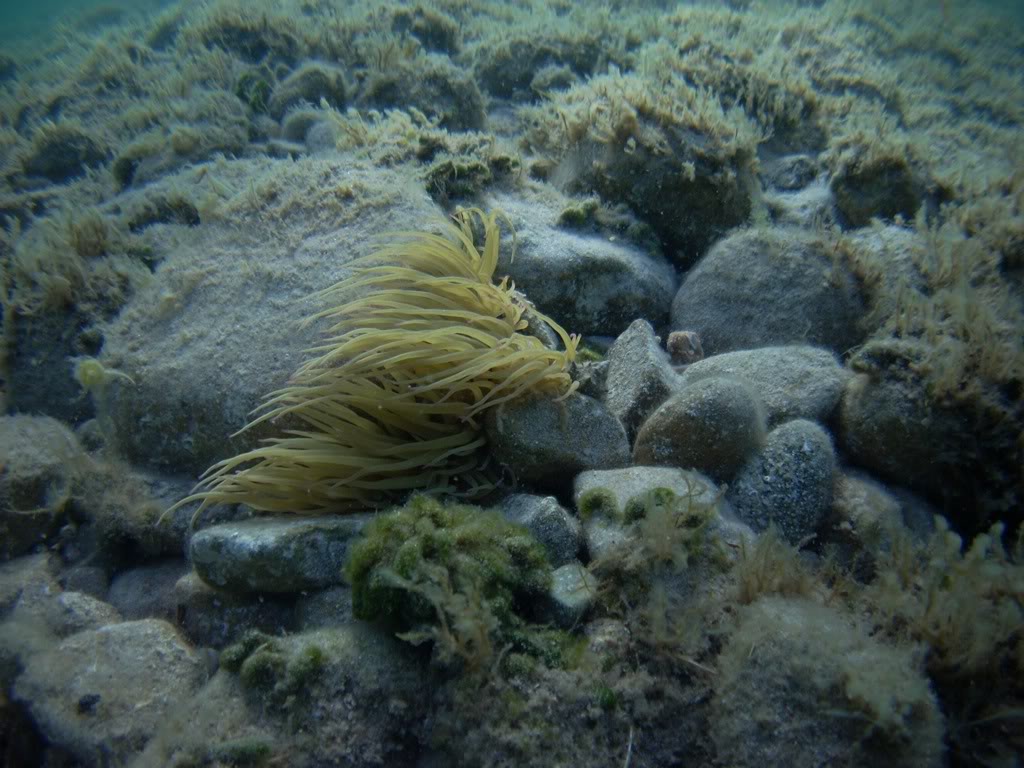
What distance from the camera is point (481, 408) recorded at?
309 cm

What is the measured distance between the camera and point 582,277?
4312 mm

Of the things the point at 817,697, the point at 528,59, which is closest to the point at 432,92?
the point at 528,59

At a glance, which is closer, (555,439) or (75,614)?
(555,439)

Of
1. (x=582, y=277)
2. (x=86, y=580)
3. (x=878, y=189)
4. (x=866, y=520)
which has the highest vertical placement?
(x=878, y=189)

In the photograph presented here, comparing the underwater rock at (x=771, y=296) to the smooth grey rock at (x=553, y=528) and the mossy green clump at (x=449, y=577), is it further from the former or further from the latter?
the mossy green clump at (x=449, y=577)

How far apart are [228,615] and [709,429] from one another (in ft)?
9.25

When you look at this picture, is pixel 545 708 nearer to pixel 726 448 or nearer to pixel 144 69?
pixel 726 448

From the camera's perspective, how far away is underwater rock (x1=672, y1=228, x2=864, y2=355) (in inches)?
166

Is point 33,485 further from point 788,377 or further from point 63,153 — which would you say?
point 63,153

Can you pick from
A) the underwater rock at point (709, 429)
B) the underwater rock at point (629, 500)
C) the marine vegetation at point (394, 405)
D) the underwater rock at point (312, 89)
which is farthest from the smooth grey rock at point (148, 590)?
the underwater rock at point (312, 89)

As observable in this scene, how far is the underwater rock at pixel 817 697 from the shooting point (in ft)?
6.20

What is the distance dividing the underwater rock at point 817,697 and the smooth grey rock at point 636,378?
1446 millimetres

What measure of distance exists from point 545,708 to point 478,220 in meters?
3.47

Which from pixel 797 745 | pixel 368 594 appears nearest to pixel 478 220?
pixel 368 594
